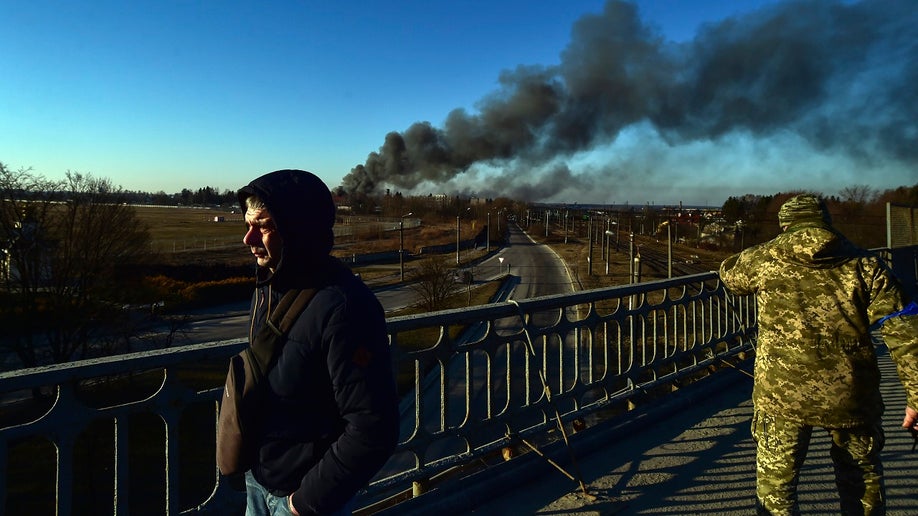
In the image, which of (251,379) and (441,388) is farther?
(441,388)

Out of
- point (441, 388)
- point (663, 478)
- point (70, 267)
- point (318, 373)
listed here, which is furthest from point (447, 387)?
point (70, 267)

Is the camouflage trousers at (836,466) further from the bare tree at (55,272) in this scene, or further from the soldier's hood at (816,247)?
the bare tree at (55,272)

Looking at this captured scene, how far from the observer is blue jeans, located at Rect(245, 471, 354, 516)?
5.42 ft

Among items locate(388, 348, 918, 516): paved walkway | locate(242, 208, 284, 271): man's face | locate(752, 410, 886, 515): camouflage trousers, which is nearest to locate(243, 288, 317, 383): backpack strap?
locate(242, 208, 284, 271): man's face

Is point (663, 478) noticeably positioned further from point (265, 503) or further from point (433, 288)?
point (433, 288)

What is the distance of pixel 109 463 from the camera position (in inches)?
535

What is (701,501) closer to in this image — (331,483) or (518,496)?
(518,496)

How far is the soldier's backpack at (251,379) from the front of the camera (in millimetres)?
1567

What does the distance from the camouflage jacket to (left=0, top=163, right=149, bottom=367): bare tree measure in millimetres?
21469

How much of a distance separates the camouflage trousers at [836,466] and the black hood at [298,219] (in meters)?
2.20

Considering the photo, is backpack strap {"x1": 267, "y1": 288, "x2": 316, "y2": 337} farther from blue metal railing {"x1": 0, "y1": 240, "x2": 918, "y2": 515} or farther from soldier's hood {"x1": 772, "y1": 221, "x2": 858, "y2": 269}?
soldier's hood {"x1": 772, "y1": 221, "x2": 858, "y2": 269}

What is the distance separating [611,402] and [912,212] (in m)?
12.3

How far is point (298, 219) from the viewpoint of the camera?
1.54 meters

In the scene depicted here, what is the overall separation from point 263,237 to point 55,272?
76.5 feet
